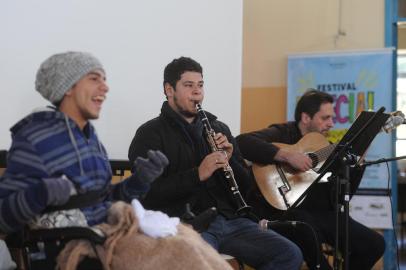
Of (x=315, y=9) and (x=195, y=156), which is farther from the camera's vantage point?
(x=315, y=9)

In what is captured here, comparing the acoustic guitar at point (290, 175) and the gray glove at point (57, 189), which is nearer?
the gray glove at point (57, 189)

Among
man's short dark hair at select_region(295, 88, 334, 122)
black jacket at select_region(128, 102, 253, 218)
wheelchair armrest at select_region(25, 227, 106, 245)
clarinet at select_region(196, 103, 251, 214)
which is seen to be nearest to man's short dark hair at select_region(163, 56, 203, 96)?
black jacket at select_region(128, 102, 253, 218)

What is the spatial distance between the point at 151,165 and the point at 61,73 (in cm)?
43

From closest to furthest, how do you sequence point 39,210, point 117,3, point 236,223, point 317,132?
point 39,210 < point 236,223 < point 117,3 < point 317,132

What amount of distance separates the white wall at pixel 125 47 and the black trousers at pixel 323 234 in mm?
646

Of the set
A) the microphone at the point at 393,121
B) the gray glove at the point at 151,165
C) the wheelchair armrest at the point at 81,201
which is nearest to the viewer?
the wheelchair armrest at the point at 81,201

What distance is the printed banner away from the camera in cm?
520

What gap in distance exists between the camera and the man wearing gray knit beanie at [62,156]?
1868mm

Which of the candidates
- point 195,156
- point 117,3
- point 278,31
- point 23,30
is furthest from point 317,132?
point 278,31

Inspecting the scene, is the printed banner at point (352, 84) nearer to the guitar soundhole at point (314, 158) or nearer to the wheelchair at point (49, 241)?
the guitar soundhole at point (314, 158)

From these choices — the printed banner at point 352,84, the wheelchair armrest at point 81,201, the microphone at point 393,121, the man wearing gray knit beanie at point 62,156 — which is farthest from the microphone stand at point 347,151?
the printed banner at point 352,84

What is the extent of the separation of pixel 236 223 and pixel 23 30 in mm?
1392

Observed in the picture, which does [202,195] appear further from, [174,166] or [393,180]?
[393,180]

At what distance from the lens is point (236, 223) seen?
9.67 feet
